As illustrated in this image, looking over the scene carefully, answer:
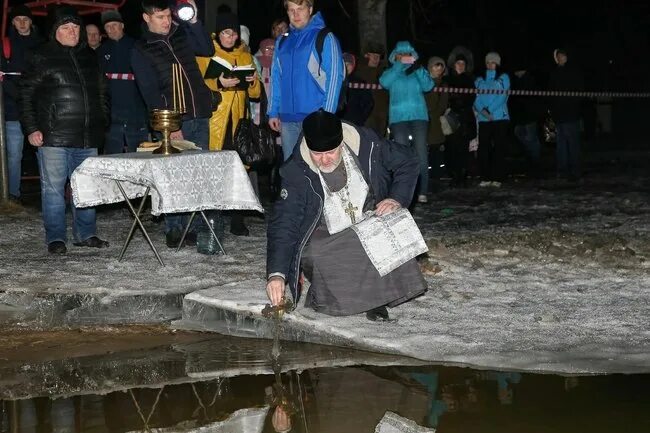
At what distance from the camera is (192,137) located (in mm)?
8953

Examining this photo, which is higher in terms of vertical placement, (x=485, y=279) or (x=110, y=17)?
(x=110, y=17)

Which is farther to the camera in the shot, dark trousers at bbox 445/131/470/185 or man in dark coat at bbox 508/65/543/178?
man in dark coat at bbox 508/65/543/178

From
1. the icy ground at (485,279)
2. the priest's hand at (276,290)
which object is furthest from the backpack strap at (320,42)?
the priest's hand at (276,290)

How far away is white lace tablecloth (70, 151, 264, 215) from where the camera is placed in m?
7.81

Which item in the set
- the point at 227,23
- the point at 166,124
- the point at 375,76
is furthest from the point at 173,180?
the point at 375,76

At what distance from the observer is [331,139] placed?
6145mm

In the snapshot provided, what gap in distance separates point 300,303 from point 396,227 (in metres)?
0.98

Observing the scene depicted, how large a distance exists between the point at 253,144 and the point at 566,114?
276 inches

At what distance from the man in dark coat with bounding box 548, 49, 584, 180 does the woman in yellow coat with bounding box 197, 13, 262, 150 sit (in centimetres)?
668

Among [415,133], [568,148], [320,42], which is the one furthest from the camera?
[568,148]

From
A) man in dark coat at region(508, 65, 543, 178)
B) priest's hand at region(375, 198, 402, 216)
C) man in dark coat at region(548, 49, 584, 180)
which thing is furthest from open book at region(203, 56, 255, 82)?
man in dark coat at region(508, 65, 543, 178)

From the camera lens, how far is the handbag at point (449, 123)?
14.3 metres

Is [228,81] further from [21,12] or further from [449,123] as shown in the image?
[449,123]

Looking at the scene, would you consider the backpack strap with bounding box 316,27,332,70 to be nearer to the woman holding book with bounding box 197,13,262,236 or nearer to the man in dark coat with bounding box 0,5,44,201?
the woman holding book with bounding box 197,13,262,236
